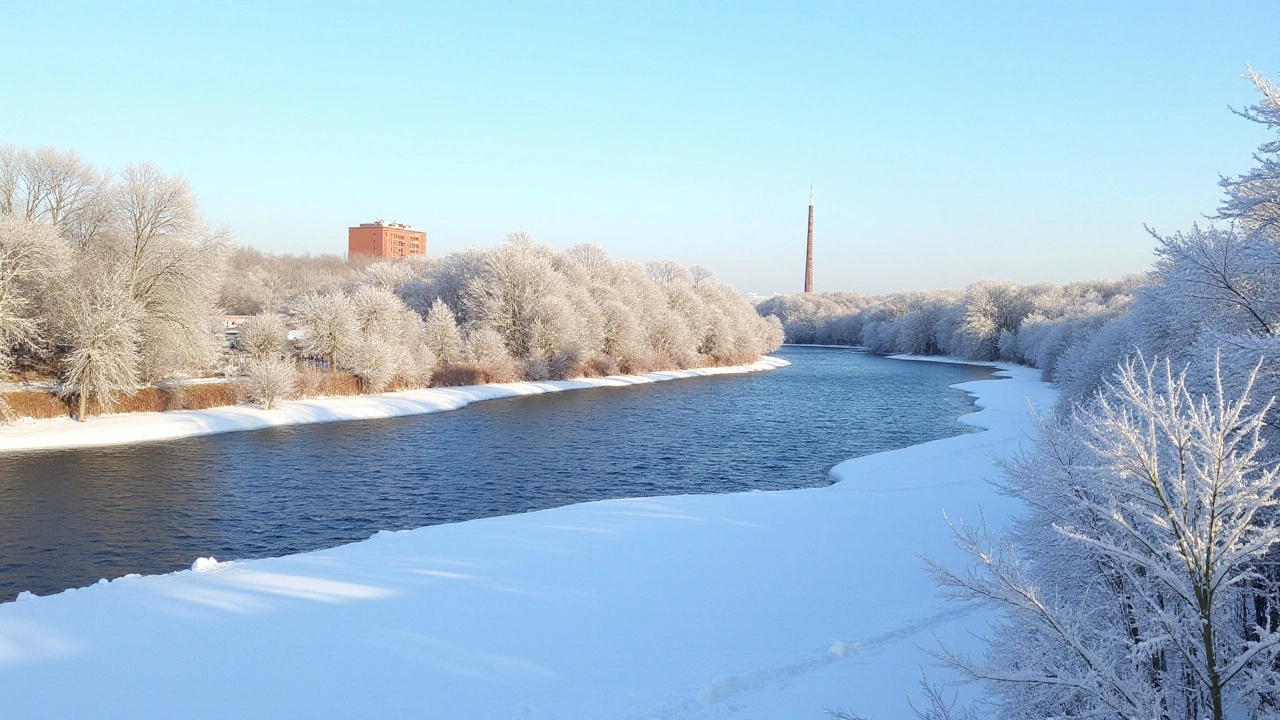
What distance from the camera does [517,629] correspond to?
8352 mm

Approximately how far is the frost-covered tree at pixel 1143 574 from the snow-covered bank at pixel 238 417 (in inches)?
1088

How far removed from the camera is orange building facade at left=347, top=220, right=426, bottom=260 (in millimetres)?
150500

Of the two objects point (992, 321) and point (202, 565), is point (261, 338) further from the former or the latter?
point (992, 321)

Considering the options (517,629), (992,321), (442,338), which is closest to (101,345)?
(442,338)

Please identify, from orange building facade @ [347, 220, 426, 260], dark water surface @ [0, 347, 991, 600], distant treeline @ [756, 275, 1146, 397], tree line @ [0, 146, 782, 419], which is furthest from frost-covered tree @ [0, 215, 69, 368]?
orange building facade @ [347, 220, 426, 260]

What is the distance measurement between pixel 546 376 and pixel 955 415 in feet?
78.1

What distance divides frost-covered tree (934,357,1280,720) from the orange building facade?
15229 cm

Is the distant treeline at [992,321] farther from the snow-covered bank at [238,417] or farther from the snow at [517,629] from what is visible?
the snow at [517,629]

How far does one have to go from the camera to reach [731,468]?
21.5 metres

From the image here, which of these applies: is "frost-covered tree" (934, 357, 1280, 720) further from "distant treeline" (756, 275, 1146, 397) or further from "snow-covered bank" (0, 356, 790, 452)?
"distant treeline" (756, 275, 1146, 397)

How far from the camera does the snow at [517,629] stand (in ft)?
22.5

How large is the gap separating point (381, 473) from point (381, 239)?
139m

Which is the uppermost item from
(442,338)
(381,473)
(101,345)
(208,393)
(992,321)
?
(992,321)

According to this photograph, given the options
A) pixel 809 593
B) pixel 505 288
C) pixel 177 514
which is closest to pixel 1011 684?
pixel 809 593
